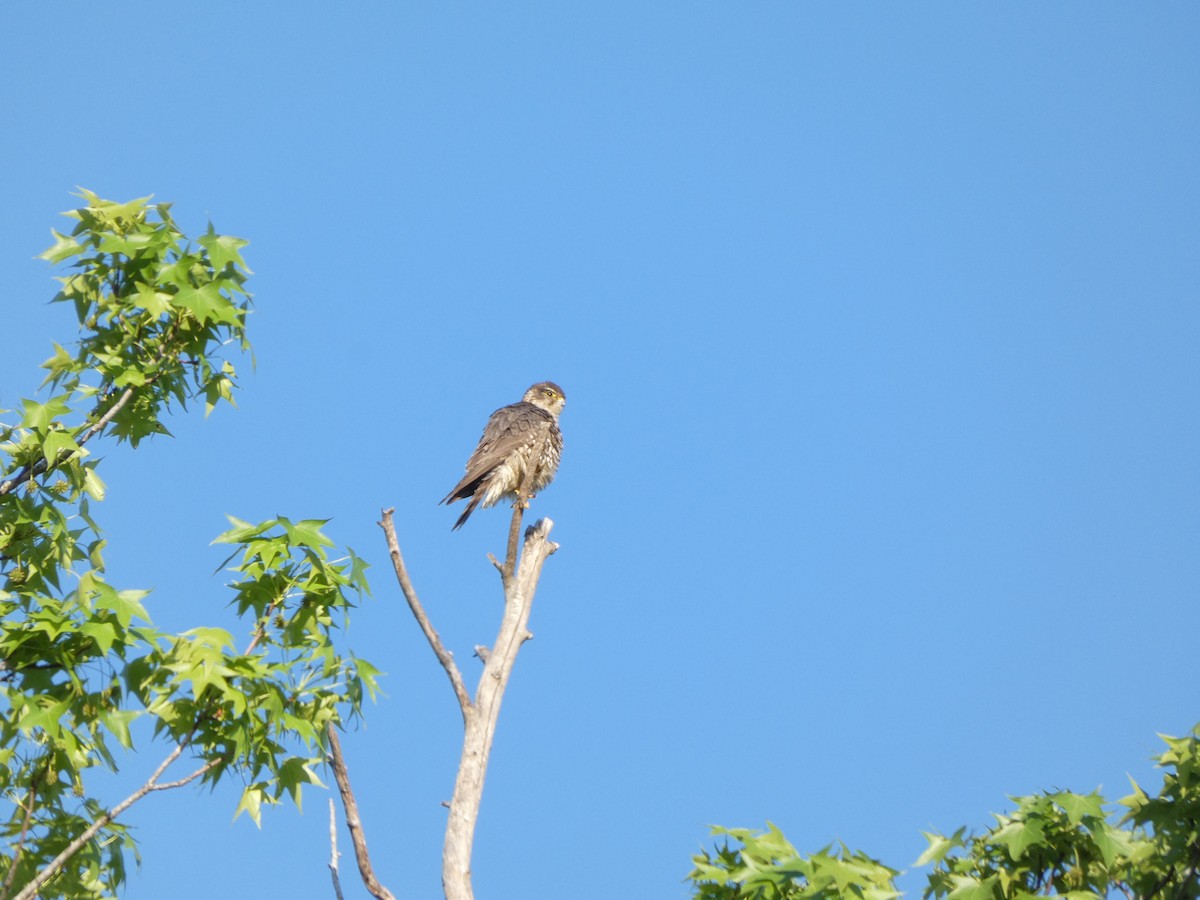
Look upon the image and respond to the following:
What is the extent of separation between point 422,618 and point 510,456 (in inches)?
213

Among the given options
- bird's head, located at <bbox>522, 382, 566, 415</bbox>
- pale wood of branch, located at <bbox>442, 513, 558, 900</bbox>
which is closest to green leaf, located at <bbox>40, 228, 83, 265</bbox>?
pale wood of branch, located at <bbox>442, 513, 558, 900</bbox>

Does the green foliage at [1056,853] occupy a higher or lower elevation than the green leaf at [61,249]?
lower

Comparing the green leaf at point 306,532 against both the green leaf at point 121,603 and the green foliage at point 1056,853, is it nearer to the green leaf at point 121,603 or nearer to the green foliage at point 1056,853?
the green leaf at point 121,603

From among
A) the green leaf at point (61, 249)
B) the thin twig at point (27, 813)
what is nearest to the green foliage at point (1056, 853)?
the thin twig at point (27, 813)

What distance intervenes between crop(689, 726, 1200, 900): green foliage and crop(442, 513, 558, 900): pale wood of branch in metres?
1.80

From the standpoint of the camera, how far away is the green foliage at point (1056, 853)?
475 centimetres

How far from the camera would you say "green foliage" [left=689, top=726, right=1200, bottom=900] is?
4754mm

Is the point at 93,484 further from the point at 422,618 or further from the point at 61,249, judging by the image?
the point at 422,618

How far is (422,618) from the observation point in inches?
287

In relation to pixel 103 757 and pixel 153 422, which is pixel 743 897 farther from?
pixel 153 422

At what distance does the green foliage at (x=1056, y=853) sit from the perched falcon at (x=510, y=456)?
7188 millimetres

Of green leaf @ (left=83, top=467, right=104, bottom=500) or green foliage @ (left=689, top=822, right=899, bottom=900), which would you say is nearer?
green foliage @ (left=689, top=822, right=899, bottom=900)

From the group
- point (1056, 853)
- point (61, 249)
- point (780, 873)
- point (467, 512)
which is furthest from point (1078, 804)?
point (467, 512)

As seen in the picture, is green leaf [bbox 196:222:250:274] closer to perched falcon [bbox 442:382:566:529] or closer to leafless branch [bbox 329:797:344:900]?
leafless branch [bbox 329:797:344:900]
